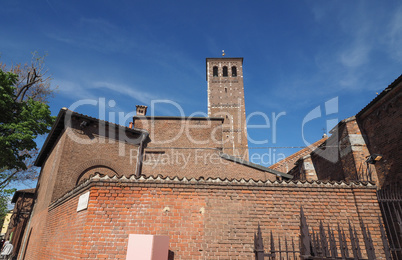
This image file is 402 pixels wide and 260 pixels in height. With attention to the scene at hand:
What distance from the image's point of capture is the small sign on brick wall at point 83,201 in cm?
621

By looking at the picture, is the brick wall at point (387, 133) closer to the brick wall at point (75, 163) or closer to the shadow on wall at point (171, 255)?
the shadow on wall at point (171, 255)

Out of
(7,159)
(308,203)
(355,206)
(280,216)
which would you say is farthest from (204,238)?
(7,159)

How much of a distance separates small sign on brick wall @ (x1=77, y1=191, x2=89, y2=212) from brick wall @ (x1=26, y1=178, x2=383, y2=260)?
0.15 metres

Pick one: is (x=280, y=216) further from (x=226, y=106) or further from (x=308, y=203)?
(x=226, y=106)

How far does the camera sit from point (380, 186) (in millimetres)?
9242

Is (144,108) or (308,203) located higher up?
(144,108)

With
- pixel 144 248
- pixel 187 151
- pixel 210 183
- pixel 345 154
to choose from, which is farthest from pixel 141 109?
pixel 144 248

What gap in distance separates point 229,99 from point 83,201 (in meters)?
29.0

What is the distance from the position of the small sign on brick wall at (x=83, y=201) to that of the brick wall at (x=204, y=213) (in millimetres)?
152

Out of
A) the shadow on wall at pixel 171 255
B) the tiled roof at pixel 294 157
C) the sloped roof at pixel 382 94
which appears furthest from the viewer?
the tiled roof at pixel 294 157

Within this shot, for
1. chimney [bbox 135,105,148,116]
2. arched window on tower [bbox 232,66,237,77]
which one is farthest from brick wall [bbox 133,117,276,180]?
arched window on tower [bbox 232,66,237,77]

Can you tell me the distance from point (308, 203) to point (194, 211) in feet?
10.7

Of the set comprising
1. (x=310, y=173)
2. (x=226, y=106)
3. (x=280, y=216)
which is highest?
(x=226, y=106)

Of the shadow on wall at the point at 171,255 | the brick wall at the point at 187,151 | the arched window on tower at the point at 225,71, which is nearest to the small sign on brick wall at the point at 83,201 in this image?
the shadow on wall at the point at 171,255
